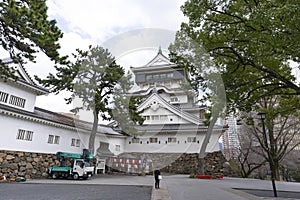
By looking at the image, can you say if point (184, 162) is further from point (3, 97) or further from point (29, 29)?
point (29, 29)

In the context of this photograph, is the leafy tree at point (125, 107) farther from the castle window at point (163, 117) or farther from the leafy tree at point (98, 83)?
the castle window at point (163, 117)

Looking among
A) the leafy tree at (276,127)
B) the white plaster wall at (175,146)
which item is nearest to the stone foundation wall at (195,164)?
the white plaster wall at (175,146)

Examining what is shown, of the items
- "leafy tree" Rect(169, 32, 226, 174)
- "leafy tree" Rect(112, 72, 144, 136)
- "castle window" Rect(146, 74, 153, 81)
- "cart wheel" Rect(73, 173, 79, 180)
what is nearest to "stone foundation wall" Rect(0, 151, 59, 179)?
→ "cart wheel" Rect(73, 173, 79, 180)

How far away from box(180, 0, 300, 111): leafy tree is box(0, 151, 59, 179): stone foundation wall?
12316 millimetres

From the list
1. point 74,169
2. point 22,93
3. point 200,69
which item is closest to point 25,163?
point 74,169

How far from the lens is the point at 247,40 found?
6906 mm

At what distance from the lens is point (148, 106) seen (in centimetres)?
2250

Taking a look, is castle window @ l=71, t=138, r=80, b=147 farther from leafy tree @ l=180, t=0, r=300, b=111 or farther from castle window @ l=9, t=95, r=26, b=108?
leafy tree @ l=180, t=0, r=300, b=111

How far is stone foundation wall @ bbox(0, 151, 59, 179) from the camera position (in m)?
11.7

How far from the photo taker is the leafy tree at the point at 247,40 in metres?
5.11

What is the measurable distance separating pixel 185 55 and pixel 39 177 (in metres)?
12.4

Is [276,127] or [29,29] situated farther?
[276,127]

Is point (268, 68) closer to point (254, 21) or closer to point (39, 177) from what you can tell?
point (254, 21)

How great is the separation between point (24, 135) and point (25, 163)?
1776 mm
